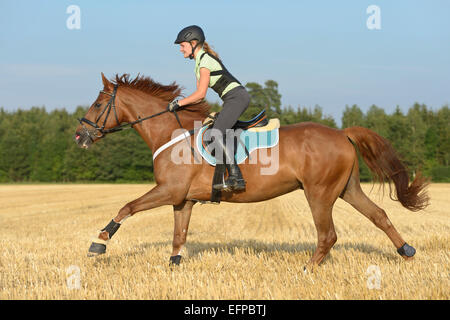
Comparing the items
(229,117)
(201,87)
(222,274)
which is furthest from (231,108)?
(222,274)

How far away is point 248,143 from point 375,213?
2.32 metres

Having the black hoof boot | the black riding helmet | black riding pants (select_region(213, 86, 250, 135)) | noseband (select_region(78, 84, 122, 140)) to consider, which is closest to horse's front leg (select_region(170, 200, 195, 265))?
black riding pants (select_region(213, 86, 250, 135))

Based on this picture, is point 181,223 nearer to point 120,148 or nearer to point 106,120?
point 106,120

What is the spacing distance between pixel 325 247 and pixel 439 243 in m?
3.29

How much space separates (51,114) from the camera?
102 meters

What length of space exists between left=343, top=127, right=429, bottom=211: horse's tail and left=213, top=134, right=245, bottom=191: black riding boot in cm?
199

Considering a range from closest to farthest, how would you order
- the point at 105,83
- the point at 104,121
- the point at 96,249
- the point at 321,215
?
the point at 96,249 → the point at 321,215 → the point at 104,121 → the point at 105,83

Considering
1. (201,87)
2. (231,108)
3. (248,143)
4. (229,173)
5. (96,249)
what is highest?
(201,87)

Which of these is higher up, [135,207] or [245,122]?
[245,122]

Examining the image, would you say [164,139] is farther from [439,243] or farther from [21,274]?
[439,243]

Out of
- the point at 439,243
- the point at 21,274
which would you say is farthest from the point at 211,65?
the point at 439,243

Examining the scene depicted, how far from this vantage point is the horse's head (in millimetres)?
6297

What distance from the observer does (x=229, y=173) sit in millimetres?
5801

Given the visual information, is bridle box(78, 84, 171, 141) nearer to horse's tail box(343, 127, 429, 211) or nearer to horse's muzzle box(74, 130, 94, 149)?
horse's muzzle box(74, 130, 94, 149)
